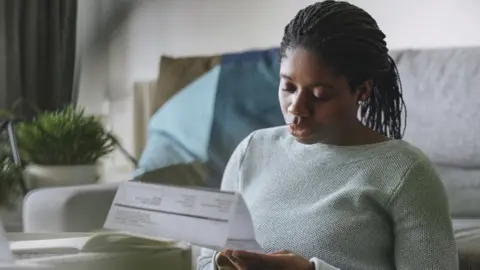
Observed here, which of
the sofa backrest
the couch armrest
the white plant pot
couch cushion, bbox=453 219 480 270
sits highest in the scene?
the sofa backrest

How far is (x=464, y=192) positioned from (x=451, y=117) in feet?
0.51

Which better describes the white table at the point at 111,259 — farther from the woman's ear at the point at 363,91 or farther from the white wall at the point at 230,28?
the white wall at the point at 230,28

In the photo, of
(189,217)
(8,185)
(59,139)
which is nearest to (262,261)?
(189,217)

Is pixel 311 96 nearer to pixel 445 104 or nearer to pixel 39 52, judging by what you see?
pixel 445 104

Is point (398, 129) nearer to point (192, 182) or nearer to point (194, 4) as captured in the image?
point (192, 182)

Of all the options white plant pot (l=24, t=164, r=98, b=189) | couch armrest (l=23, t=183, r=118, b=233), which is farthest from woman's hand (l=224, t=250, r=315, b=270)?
white plant pot (l=24, t=164, r=98, b=189)

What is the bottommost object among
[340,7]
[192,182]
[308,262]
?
[192,182]

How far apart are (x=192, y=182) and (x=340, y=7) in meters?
0.93

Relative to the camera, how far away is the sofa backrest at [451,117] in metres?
1.51

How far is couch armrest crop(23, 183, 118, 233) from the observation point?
143cm

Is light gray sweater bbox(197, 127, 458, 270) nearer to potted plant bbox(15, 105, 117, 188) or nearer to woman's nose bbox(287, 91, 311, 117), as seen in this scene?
woman's nose bbox(287, 91, 311, 117)

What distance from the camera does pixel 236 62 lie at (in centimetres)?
179

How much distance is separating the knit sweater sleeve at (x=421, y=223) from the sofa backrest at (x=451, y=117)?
2.66 ft

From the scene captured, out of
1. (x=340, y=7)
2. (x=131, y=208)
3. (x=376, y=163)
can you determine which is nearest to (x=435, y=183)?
(x=376, y=163)
